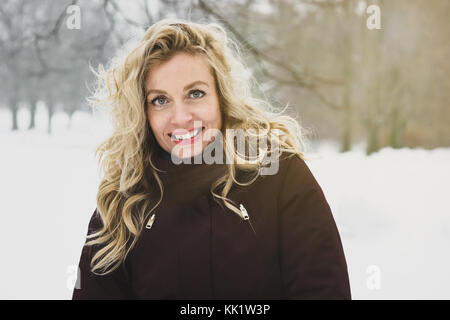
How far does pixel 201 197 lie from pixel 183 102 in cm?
28

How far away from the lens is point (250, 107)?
1.36 metres

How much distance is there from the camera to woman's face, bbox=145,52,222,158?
1.20 meters

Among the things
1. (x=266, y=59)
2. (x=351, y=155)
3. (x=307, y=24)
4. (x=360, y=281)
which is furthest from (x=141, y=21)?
(x=360, y=281)

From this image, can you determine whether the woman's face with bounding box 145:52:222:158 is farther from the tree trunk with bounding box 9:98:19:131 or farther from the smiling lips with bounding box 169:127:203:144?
the tree trunk with bounding box 9:98:19:131

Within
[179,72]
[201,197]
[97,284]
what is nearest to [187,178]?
[201,197]

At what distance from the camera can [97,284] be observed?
1261 mm

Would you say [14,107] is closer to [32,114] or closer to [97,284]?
[32,114]

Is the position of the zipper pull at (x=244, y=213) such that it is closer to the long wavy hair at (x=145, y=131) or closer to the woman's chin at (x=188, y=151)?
the long wavy hair at (x=145, y=131)

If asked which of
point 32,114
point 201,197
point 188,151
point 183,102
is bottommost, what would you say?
point 201,197

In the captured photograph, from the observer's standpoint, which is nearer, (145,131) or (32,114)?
(145,131)

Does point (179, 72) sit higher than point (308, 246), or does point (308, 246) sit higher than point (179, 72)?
point (179, 72)

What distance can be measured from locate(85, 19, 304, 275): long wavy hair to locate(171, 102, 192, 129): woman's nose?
0.42 ft

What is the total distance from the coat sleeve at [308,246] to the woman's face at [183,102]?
30 cm

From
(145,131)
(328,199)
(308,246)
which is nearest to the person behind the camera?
(308,246)
